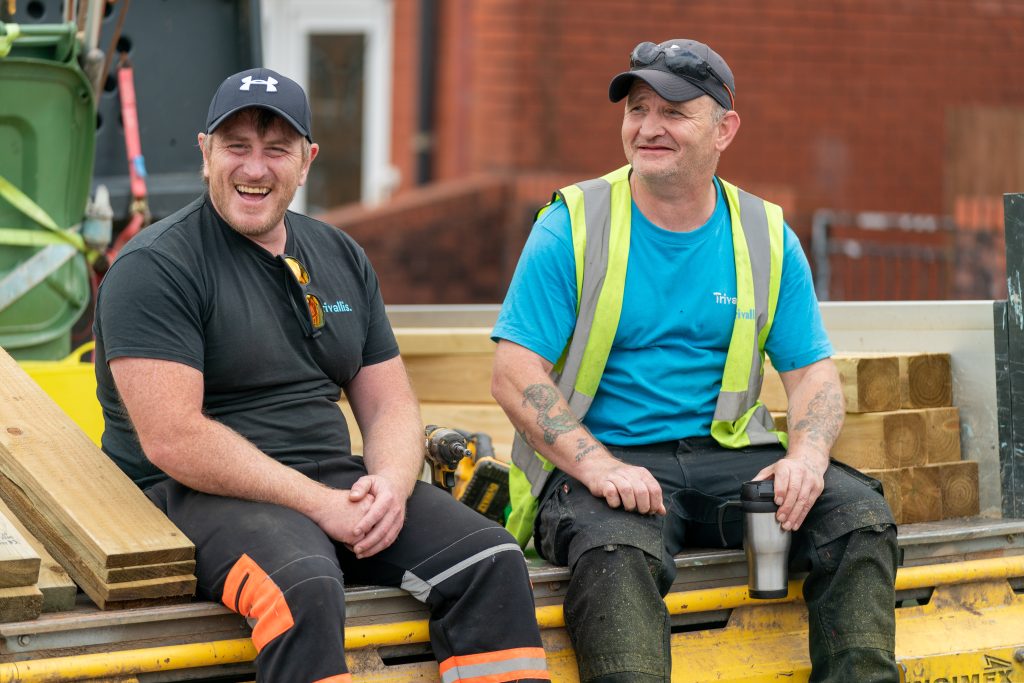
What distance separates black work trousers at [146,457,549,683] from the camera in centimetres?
309

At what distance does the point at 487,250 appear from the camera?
37.6 ft

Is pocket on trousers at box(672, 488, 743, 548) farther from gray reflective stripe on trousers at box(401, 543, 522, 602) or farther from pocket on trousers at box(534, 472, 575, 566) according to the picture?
gray reflective stripe on trousers at box(401, 543, 522, 602)

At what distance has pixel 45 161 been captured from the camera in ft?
15.9

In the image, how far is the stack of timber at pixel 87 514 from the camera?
3.19 meters

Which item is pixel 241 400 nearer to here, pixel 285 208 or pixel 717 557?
pixel 285 208

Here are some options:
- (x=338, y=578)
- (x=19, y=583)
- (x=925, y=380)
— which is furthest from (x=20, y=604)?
(x=925, y=380)

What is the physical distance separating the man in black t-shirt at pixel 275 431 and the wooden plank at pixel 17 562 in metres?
0.37

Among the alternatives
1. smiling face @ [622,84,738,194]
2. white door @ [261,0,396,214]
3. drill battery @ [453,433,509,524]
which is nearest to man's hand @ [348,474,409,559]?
drill battery @ [453,433,509,524]

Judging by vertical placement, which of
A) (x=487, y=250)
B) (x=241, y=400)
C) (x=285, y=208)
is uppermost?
(x=285, y=208)

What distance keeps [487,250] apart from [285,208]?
7.79 m

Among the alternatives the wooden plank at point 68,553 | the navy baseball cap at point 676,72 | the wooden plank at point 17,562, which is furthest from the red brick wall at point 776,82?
the wooden plank at point 17,562

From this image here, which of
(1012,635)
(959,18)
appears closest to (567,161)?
(959,18)

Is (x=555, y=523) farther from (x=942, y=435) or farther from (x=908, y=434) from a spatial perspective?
(x=942, y=435)

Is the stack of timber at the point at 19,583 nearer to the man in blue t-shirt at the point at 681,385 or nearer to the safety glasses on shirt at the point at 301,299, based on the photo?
the safety glasses on shirt at the point at 301,299
